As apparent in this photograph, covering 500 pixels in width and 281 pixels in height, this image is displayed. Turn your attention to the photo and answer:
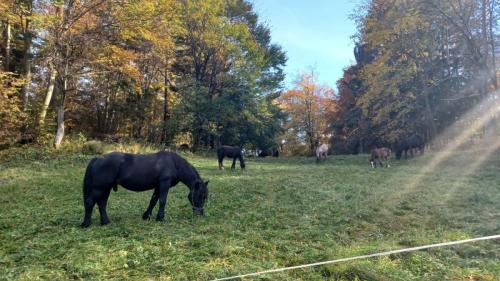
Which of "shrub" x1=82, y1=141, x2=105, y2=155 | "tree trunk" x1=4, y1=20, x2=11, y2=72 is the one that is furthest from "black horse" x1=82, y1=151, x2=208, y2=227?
"tree trunk" x1=4, y1=20, x2=11, y2=72

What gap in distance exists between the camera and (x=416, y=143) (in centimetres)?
2636

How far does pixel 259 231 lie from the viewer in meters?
7.36

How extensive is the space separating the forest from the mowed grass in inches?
423

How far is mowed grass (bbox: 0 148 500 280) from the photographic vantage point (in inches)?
209

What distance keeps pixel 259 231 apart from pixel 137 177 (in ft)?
9.91

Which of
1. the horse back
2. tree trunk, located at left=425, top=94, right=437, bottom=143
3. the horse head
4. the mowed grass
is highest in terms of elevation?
tree trunk, located at left=425, top=94, right=437, bottom=143

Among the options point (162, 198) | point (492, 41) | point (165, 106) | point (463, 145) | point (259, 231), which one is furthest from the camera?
point (165, 106)

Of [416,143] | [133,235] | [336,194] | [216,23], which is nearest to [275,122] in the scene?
[216,23]

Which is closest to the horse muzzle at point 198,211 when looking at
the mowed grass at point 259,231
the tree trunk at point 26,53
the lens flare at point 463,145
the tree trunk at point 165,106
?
the mowed grass at point 259,231

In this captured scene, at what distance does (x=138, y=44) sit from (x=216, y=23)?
7.38m

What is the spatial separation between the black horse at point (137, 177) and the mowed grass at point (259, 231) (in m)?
0.44

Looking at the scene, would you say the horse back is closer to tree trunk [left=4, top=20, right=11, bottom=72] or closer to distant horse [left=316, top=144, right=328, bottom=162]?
distant horse [left=316, top=144, right=328, bottom=162]

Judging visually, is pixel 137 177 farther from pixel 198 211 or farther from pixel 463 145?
pixel 463 145

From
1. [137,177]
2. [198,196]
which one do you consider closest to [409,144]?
[198,196]
